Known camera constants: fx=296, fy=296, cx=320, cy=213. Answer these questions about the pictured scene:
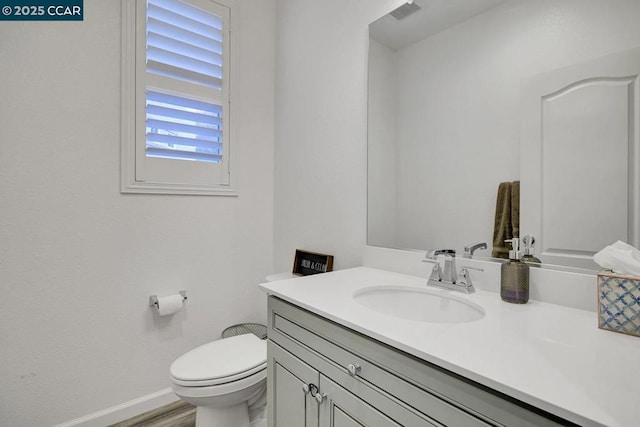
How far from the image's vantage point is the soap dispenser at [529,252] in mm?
940

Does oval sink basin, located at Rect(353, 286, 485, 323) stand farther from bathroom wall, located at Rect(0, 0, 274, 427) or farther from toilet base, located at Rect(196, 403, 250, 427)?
bathroom wall, located at Rect(0, 0, 274, 427)

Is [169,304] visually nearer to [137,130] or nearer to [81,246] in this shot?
[81,246]

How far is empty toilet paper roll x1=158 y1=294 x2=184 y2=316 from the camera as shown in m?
1.66

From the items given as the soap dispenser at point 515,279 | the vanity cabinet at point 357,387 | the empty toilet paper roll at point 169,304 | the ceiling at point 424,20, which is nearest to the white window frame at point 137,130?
the empty toilet paper roll at point 169,304

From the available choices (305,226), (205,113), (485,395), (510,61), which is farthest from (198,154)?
(485,395)

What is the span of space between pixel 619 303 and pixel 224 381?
1301 millimetres

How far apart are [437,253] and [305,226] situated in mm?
881

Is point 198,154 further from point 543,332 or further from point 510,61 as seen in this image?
point 543,332

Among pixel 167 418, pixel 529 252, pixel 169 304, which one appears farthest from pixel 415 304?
pixel 167 418

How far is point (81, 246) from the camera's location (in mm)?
1519

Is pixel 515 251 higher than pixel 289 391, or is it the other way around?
pixel 515 251

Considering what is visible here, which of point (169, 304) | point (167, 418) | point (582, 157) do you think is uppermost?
point (582, 157)

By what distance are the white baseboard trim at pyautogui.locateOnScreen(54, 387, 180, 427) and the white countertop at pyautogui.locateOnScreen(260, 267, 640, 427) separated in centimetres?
138

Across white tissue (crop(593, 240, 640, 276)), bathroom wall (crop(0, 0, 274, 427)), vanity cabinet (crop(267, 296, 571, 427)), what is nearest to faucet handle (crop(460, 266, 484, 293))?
white tissue (crop(593, 240, 640, 276))
